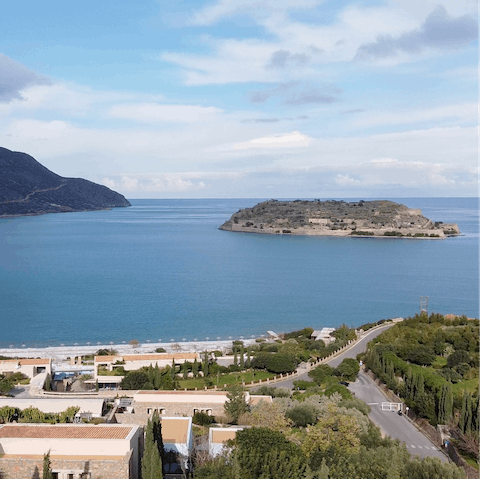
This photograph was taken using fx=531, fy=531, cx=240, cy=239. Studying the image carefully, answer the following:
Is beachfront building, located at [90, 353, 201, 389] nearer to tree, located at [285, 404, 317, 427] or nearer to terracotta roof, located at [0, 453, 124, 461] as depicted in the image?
tree, located at [285, 404, 317, 427]

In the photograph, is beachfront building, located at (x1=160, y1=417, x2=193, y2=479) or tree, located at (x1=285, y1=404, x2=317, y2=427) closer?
beachfront building, located at (x1=160, y1=417, x2=193, y2=479)

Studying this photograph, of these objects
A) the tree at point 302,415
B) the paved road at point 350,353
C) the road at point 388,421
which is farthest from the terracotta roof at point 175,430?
the paved road at point 350,353

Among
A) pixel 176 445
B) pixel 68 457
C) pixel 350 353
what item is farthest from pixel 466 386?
pixel 68 457

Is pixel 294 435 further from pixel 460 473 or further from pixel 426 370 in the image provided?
pixel 426 370

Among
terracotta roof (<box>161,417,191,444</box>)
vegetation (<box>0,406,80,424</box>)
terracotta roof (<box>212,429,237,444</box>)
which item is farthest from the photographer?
vegetation (<box>0,406,80,424</box>)

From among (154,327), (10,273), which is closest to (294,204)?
(10,273)

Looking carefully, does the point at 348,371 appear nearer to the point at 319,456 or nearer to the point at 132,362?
the point at 132,362

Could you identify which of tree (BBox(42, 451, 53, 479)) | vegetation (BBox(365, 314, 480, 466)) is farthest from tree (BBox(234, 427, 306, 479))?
vegetation (BBox(365, 314, 480, 466))
